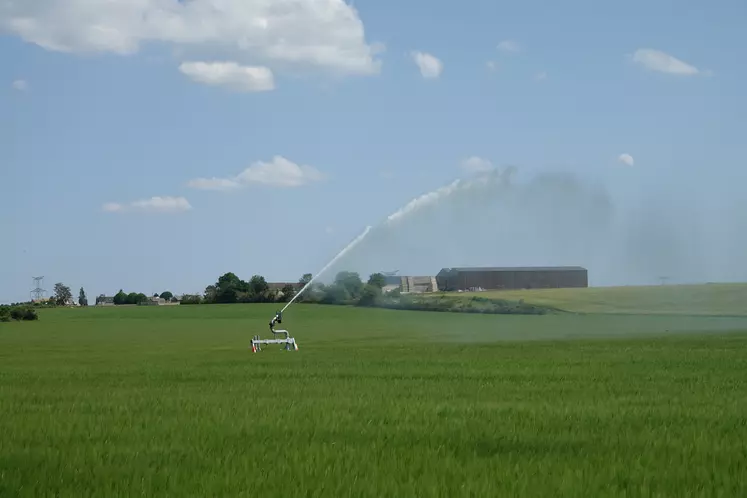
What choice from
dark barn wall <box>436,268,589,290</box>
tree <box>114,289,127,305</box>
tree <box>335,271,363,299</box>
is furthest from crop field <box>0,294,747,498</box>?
tree <box>114,289,127,305</box>

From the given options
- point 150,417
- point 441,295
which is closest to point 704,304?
point 441,295

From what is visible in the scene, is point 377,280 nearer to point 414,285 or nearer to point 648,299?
point 414,285

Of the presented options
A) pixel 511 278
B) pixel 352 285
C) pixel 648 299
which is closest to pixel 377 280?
pixel 352 285

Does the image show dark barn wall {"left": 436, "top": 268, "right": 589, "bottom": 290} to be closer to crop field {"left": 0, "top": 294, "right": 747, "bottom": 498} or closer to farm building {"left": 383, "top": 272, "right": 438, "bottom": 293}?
farm building {"left": 383, "top": 272, "right": 438, "bottom": 293}

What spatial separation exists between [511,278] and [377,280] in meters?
55.2

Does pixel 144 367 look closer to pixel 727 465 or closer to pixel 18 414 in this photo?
pixel 18 414

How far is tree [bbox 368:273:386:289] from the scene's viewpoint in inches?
2745

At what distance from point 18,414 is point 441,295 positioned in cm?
7230

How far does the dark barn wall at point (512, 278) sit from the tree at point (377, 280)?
27665mm

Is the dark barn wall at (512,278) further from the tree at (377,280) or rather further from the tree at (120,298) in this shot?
the tree at (120,298)

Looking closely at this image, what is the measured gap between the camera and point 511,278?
124875mm

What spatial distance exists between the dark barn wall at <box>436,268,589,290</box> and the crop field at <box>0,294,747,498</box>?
75.9 m

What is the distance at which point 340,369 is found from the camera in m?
27.3

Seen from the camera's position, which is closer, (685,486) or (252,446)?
(685,486)
